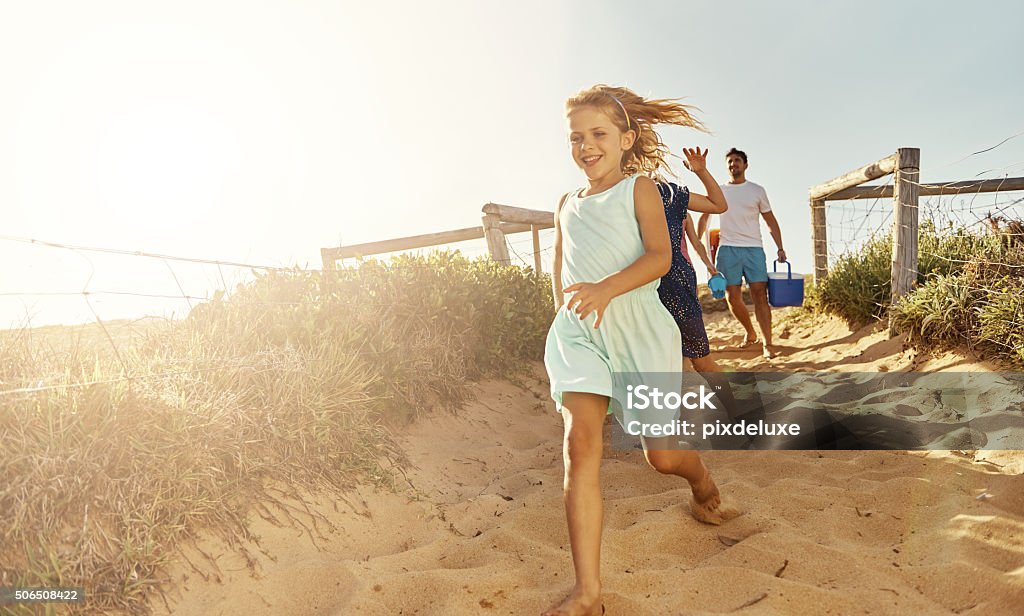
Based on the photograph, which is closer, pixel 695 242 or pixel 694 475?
pixel 694 475

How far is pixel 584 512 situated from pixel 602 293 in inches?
28.6

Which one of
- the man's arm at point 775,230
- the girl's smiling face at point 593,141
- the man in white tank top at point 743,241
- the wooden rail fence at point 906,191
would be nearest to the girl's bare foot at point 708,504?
the girl's smiling face at point 593,141

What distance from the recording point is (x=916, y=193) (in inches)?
248

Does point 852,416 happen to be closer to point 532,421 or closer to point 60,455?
point 532,421

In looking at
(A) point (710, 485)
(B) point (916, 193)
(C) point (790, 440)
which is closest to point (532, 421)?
(C) point (790, 440)

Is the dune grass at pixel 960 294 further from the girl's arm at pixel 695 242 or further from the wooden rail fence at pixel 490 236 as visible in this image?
the wooden rail fence at pixel 490 236

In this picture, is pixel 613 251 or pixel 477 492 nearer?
pixel 613 251

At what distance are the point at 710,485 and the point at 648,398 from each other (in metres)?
0.71

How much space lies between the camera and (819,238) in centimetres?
895

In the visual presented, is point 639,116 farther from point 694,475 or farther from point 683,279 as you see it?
point 694,475

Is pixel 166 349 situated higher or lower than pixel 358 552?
higher

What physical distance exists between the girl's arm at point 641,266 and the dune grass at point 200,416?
164 cm

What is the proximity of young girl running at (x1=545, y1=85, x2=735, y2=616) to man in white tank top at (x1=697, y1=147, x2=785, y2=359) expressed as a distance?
15.0ft

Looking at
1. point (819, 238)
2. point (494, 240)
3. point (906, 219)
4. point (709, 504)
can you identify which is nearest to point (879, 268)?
point (906, 219)
